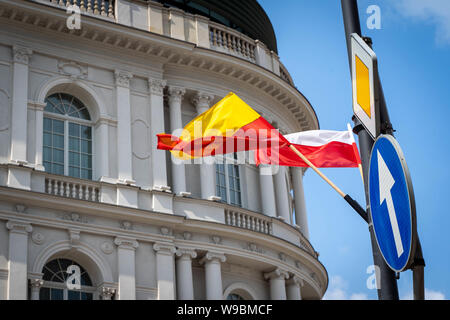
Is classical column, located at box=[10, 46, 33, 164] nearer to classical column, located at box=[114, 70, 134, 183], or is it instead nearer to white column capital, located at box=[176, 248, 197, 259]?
classical column, located at box=[114, 70, 134, 183]

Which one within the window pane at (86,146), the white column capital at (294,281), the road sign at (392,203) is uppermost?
the window pane at (86,146)

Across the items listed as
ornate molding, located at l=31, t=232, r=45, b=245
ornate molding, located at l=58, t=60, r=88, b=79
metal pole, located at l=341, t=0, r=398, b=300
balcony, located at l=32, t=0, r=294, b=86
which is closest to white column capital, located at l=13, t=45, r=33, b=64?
ornate molding, located at l=58, t=60, r=88, b=79

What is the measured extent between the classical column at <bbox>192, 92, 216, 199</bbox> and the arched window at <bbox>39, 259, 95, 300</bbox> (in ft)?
14.8

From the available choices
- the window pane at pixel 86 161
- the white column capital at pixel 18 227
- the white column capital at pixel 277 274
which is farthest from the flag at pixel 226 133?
the white column capital at pixel 277 274

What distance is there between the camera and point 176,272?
20.8 metres

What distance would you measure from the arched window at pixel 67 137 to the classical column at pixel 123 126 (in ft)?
2.84

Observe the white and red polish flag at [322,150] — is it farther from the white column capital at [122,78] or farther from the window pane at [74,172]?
the white column capital at [122,78]

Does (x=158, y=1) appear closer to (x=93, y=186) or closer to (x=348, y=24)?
(x=93, y=186)

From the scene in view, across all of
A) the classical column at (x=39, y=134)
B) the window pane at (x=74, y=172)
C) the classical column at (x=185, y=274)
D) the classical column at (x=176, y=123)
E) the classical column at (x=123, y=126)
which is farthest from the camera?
the classical column at (x=176, y=123)

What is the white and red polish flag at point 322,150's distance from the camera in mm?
15086

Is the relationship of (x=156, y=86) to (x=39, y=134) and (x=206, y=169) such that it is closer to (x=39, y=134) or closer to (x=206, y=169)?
(x=206, y=169)

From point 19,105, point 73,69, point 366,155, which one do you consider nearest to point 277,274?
point 73,69

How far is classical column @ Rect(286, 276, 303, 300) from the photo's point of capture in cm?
2352

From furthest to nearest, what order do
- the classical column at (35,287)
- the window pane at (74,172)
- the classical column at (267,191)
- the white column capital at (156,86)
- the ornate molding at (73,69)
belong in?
the classical column at (267,191) < the white column capital at (156,86) < the ornate molding at (73,69) < the window pane at (74,172) < the classical column at (35,287)
